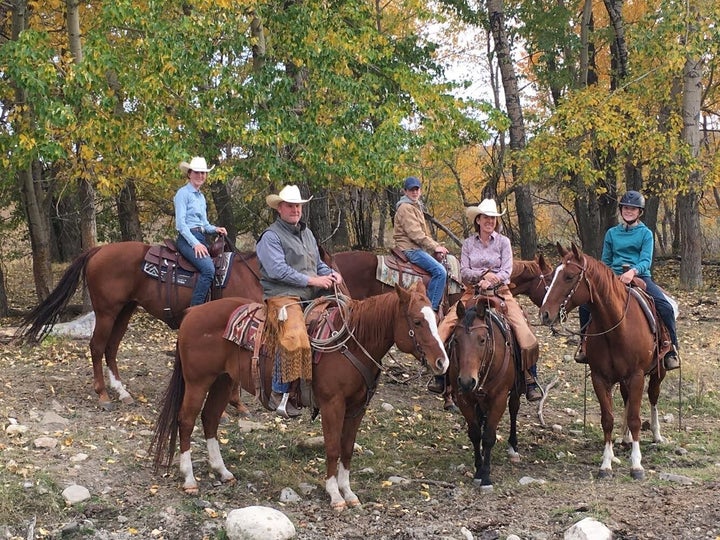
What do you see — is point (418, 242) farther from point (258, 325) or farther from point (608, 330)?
point (258, 325)

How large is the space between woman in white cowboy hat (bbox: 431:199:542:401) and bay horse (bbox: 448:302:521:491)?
0.27 metres

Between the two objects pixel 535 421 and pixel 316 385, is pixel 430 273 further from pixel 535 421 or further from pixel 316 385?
pixel 316 385

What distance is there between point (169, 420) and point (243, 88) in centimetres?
597

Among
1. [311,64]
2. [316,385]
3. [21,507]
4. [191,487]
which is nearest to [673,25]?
[311,64]

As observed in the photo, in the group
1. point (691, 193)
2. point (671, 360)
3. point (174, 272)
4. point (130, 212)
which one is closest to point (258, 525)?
point (174, 272)

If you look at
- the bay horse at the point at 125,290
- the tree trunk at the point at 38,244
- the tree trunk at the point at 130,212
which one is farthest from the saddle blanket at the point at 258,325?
the tree trunk at the point at 130,212

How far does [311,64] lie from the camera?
35.7 ft

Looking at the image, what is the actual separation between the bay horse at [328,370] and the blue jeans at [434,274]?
3.03m

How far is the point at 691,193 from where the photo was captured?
17016mm

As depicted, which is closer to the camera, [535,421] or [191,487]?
[191,487]

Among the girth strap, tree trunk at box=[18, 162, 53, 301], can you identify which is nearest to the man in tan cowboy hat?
the girth strap

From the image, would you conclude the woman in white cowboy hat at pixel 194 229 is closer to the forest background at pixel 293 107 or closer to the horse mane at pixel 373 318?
the forest background at pixel 293 107

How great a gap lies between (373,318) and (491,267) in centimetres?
189

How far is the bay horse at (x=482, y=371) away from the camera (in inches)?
231
